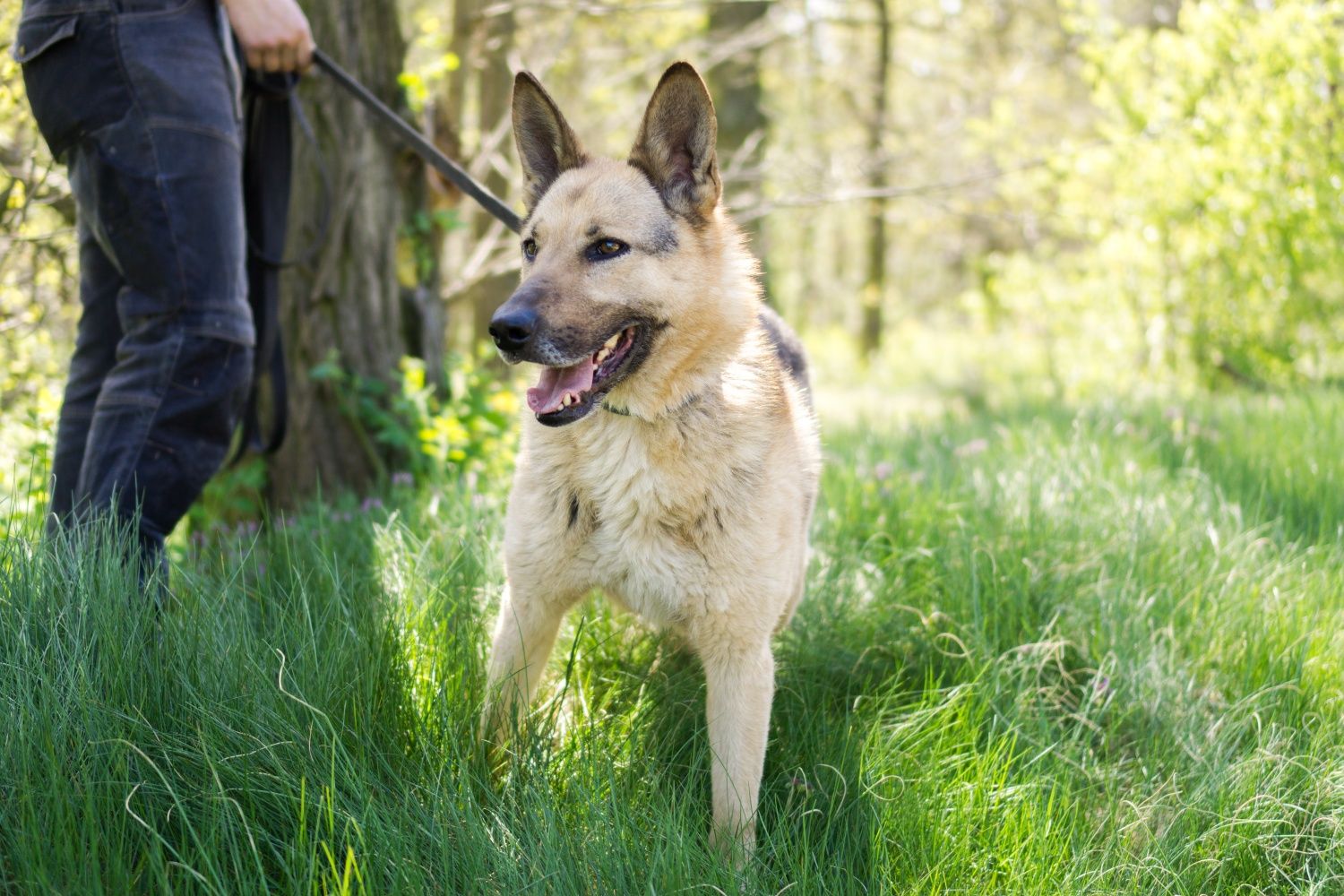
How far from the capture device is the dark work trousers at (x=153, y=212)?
2.62 metres

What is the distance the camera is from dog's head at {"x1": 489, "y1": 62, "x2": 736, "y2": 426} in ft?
7.76

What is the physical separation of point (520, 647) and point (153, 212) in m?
1.58

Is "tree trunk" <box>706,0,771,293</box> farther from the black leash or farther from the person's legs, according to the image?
the person's legs

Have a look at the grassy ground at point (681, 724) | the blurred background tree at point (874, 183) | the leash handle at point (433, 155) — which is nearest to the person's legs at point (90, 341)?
the blurred background tree at point (874, 183)

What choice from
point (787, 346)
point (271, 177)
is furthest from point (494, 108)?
point (787, 346)

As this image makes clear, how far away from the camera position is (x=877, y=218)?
16.9 meters

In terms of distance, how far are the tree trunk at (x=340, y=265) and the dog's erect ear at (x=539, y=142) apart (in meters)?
1.88

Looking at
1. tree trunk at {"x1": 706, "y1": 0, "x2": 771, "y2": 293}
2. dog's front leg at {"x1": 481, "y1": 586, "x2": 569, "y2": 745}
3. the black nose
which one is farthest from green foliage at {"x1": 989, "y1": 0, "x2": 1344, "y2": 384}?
dog's front leg at {"x1": 481, "y1": 586, "x2": 569, "y2": 745}

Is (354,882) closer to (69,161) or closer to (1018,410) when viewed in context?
(69,161)

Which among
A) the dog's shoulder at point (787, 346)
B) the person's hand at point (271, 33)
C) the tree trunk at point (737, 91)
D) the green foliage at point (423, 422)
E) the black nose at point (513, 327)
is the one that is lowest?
the green foliage at point (423, 422)

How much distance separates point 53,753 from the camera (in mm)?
1759

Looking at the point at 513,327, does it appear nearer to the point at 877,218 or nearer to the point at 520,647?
the point at 520,647

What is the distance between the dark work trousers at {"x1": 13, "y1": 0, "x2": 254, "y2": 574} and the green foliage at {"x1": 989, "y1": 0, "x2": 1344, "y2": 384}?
5.68 meters

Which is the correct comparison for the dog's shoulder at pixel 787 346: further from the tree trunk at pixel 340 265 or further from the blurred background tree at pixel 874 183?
the tree trunk at pixel 340 265
